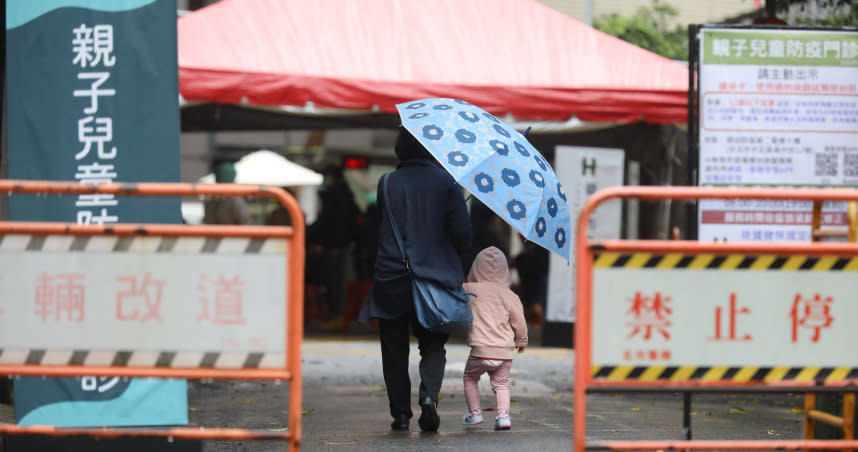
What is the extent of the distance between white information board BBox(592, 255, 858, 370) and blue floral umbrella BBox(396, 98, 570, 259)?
4.44ft

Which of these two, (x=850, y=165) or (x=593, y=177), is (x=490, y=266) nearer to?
(x=850, y=165)

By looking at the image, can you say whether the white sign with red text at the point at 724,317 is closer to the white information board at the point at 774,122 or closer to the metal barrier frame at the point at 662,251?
the metal barrier frame at the point at 662,251

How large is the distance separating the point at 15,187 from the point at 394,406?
2897mm

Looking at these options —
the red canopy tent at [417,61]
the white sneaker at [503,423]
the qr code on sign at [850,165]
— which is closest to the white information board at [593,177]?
the red canopy tent at [417,61]

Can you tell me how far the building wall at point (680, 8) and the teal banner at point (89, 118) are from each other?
13.8 metres

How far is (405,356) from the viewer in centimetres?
644

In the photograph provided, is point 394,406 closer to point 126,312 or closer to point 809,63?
point 126,312

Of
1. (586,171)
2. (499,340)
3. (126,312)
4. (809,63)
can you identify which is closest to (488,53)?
(586,171)

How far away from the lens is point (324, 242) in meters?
14.7

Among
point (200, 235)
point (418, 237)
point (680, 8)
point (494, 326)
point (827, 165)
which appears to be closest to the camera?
point (200, 235)

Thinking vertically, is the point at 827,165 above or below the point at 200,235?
above

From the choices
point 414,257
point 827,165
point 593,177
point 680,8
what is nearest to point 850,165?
point 827,165

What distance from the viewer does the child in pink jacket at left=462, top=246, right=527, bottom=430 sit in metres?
6.49

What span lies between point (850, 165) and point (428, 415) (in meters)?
3.47
